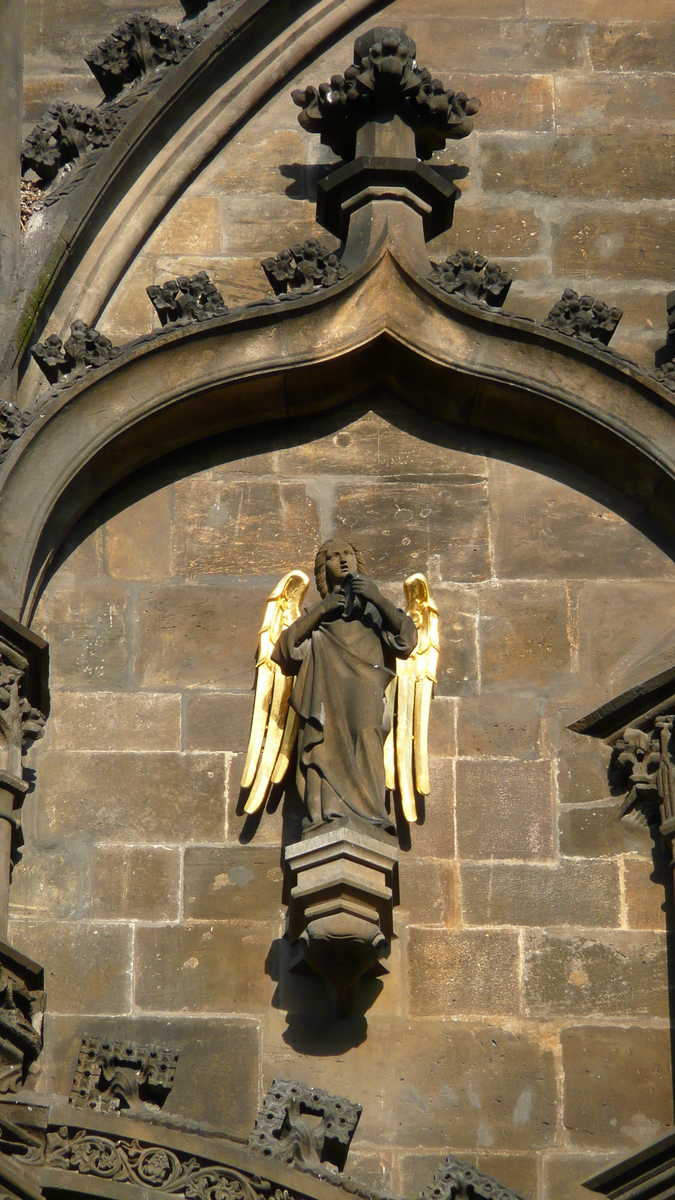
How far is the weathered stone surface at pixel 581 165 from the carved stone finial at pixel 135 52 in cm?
161

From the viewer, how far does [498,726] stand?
10703 millimetres

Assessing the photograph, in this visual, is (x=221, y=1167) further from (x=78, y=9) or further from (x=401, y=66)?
(x=78, y=9)

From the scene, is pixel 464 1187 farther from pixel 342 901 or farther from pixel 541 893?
pixel 541 893

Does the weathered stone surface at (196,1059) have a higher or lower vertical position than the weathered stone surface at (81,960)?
lower

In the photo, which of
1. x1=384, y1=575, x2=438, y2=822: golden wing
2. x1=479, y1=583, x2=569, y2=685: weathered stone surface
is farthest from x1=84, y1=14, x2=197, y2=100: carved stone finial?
x1=479, y1=583, x2=569, y2=685: weathered stone surface

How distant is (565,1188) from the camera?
9609 millimetres

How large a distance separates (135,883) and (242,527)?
1.82 metres

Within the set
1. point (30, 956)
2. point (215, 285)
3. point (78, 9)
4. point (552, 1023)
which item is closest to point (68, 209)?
point (215, 285)

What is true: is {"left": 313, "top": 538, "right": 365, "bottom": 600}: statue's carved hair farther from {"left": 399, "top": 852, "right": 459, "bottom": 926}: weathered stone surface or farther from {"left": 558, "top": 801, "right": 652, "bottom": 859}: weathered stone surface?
{"left": 558, "top": 801, "right": 652, "bottom": 859}: weathered stone surface

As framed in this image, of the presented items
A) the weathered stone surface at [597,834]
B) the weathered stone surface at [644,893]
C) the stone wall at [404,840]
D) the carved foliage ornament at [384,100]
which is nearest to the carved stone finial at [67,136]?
the carved foliage ornament at [384,100]

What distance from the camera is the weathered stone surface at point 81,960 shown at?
392 inches

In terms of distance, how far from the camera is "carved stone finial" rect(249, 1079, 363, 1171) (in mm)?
9312

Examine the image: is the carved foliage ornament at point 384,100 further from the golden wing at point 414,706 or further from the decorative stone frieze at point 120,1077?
the decorative stone frieze at point 120,1077

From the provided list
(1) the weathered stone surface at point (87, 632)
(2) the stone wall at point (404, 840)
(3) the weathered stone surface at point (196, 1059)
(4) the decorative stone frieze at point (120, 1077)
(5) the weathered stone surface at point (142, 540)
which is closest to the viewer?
(4) the decorative stone frieze at point (120, 1077)
